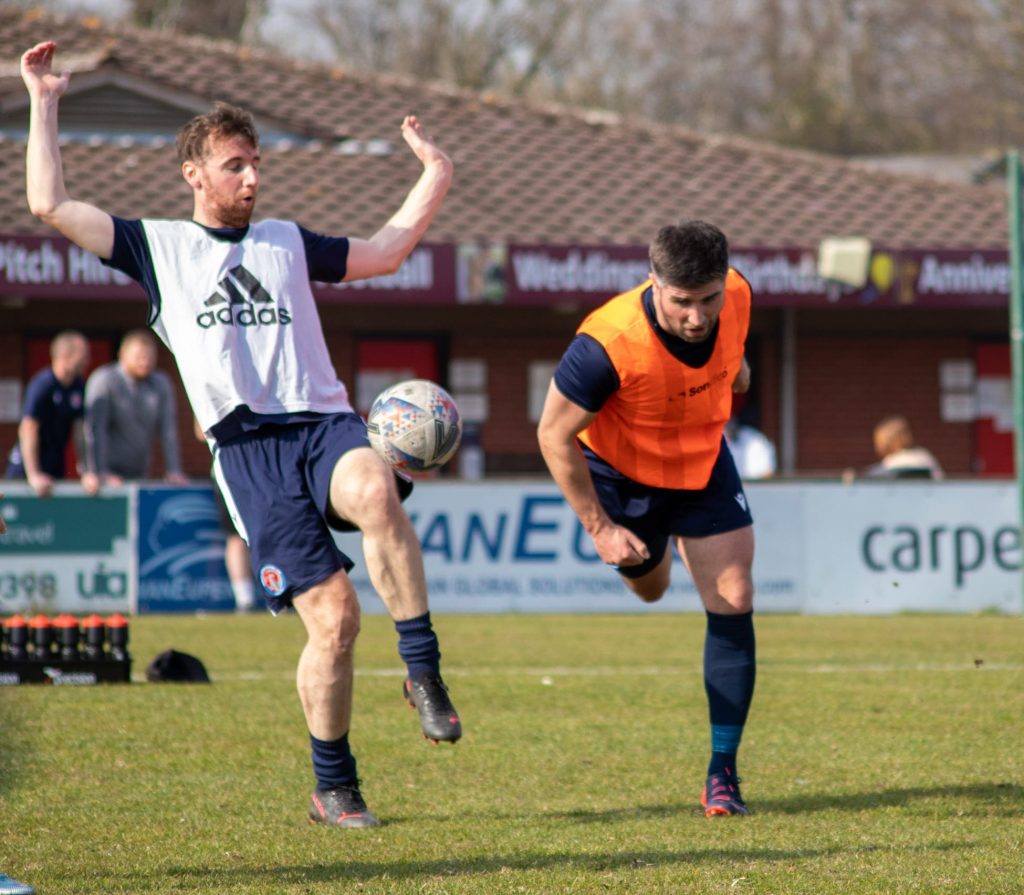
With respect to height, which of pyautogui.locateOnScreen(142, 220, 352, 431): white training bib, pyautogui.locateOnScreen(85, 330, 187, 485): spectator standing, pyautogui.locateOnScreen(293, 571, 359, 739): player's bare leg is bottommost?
pyautogui.locateOnScreen(85, 330, 187, 485): spectator standing

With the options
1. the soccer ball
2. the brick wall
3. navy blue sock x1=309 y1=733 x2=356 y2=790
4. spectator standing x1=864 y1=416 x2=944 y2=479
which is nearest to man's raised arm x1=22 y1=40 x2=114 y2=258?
the soccer ball

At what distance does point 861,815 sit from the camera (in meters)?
6.16

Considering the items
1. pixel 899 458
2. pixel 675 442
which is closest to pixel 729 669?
pixel 675 442

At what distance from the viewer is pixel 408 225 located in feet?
19.8

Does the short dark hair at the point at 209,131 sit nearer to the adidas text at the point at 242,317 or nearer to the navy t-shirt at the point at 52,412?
the adidas text at the point at 242,317

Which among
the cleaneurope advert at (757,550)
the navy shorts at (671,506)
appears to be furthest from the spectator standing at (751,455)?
the navy shorts at (671,506)

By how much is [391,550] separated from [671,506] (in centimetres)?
138

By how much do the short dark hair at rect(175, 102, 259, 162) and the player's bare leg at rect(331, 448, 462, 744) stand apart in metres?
1.13

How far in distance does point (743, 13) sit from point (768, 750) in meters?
41.3

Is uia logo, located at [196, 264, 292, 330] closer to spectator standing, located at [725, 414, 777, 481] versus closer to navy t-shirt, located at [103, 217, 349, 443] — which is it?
navy t-shirt, located at [103, 217, 349, 443]

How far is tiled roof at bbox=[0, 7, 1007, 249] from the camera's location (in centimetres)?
2191

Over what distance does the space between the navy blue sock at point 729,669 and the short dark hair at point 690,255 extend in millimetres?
1360

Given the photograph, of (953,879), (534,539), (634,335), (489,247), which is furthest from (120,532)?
(953,879)

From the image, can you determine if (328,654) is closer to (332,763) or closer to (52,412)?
(332,763)
